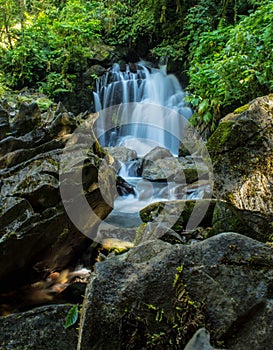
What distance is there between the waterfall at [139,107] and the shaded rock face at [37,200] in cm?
665

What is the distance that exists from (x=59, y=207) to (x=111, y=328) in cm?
322

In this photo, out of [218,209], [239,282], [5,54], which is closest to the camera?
[239,282]

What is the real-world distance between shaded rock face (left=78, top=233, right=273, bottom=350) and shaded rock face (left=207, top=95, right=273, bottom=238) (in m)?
1.54

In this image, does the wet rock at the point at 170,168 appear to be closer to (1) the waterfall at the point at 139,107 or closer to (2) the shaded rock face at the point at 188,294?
(1) the waterfall at the point at 139,107

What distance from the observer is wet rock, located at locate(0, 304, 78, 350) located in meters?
2.71

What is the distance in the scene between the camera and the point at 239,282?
1.71 m

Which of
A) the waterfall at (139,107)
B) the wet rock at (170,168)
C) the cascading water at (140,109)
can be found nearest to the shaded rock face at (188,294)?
the wet rock at (170,168)

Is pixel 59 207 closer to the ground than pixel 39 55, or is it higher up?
closer to the ground

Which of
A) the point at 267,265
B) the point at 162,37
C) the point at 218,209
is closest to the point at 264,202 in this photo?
the point at 218,209

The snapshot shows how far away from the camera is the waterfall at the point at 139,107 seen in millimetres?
12023

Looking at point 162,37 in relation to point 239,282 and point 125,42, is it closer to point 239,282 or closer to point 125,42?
point 125,42

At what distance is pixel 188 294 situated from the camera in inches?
65.8

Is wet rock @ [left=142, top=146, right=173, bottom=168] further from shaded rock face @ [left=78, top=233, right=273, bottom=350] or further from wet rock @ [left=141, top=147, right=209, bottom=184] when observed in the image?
shaded rock face @ [left=78, top=233, right=273, bottom=350]

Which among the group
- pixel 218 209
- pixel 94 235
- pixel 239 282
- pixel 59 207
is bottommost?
pixel 94 235
